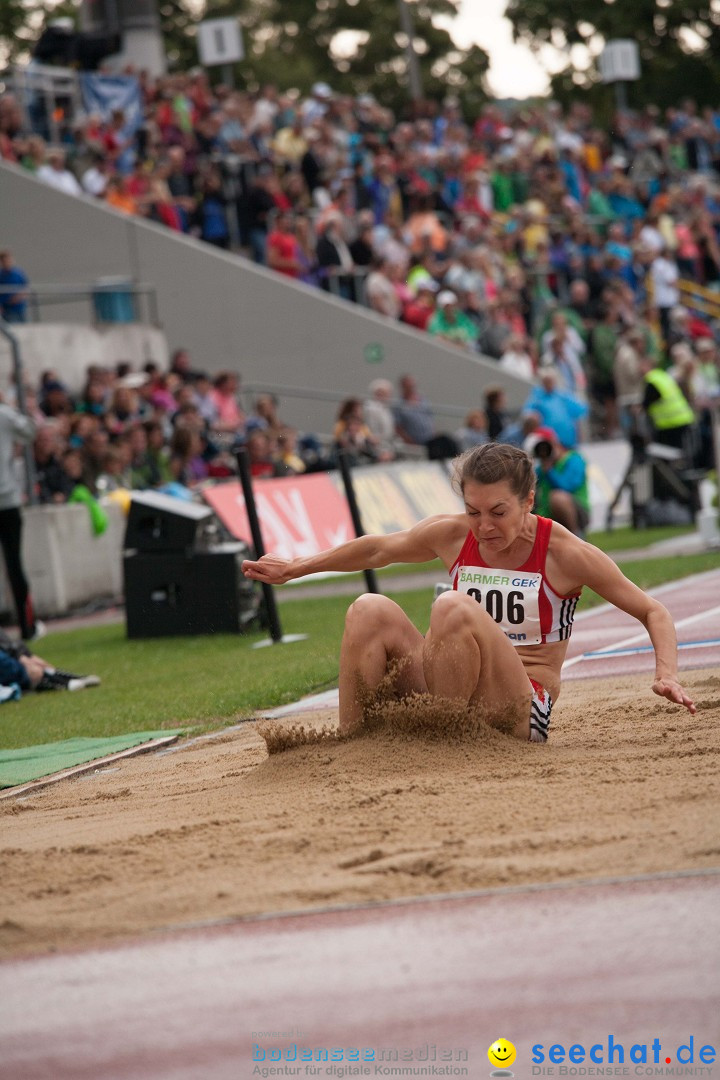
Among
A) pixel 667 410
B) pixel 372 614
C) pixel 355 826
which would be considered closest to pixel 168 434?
pixel 667 410

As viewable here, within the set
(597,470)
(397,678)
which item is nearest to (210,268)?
(597,470)

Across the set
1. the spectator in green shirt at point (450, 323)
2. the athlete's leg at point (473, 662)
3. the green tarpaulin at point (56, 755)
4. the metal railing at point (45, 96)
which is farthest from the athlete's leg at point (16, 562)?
the spectator in green shirt at point (450, 323)

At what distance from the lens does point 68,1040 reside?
352cm

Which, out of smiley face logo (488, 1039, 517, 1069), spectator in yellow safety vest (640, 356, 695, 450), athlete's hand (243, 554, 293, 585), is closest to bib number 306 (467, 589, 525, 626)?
athlete's hand (243, 554, 293, 585)

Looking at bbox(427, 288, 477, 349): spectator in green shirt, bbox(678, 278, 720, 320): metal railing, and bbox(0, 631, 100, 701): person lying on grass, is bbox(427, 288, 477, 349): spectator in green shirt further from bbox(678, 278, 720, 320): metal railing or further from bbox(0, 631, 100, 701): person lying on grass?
bbox(0, 631, 100, 701): person lying on grass

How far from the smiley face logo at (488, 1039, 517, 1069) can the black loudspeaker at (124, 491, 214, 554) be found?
35.4 feet

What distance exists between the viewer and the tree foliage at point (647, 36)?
49.4 meters

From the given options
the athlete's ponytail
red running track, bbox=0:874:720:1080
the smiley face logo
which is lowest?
red running track, bbox=0:874:720:1080

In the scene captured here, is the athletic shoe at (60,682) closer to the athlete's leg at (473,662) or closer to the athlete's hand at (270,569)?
the athlete's hand at (270,569)

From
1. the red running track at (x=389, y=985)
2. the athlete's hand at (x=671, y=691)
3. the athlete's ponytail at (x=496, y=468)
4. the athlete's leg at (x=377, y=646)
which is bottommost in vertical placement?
the red running track at (x=389, y=985)

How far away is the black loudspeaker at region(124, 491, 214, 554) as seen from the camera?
1391 centimetres

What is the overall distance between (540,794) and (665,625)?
3.58 ft

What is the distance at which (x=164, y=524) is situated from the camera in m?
14.1

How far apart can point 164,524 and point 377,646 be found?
314 inches
